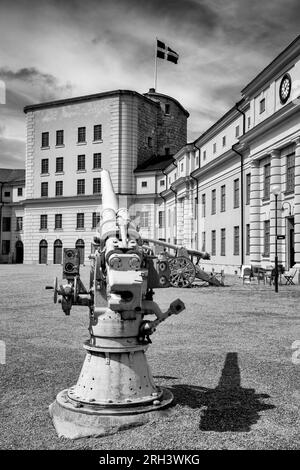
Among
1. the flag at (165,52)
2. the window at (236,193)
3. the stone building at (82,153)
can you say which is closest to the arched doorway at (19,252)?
the stone building at (82,153)

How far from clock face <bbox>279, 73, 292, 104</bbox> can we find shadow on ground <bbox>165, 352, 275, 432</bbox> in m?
22.4

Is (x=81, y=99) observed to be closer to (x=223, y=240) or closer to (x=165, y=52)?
(x=165, y=52)

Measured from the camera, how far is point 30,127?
71625mm

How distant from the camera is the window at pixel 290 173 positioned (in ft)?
92.9

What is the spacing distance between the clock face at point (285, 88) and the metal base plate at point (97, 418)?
24.3 metres

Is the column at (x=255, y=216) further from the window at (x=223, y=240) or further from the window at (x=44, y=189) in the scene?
the window at (x=44, y=189)

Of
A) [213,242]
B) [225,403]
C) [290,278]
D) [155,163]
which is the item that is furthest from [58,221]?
[225,403]

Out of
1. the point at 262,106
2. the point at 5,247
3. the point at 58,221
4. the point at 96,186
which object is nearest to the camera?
the point at 262,106

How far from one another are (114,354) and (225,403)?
1654 millimetres

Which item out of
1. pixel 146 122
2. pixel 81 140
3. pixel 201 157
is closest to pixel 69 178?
pixel 81 140

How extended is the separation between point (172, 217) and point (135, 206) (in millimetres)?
48306

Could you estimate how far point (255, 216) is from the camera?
3250 centimetres

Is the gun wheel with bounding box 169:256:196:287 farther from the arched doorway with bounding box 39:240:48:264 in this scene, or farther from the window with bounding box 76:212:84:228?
the arched doorway with bounding box 39:240:48:264

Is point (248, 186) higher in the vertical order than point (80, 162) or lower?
lower
